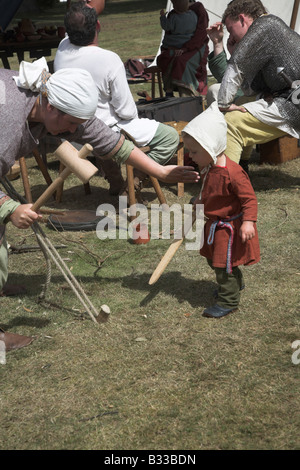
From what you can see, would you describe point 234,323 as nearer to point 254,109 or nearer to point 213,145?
point 213,145

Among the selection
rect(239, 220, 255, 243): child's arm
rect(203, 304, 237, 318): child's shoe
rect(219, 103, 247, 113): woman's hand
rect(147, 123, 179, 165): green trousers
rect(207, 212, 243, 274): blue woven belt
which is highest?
rect(239, 220, 255, 243): child's arm

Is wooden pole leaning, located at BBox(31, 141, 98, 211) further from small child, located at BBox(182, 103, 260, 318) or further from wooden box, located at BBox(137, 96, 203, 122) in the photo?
wooden box, located at BBox(137, 96, 203, 122)

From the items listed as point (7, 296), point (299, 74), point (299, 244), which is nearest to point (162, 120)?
point (299, 74)

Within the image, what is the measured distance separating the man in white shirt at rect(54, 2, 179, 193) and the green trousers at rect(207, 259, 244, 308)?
1.50 m

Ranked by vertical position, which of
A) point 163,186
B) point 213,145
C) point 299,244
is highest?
point 213,145

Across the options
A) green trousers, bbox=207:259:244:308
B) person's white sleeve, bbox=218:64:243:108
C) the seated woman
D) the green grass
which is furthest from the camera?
the seated woman

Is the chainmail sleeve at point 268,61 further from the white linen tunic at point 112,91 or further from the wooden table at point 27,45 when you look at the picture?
the wooden table at point 27,45

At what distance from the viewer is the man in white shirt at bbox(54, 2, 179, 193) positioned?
15.1 feet

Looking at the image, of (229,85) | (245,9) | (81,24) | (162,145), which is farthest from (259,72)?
(81,24)

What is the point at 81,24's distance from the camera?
4.65 m

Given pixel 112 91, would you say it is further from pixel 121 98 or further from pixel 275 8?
pixel 275 8

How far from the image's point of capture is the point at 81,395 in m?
2.81

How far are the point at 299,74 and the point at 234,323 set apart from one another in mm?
2692

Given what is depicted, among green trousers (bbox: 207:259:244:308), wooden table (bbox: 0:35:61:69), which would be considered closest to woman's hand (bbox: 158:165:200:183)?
green trousers (bbox: 207:259:244:308)
